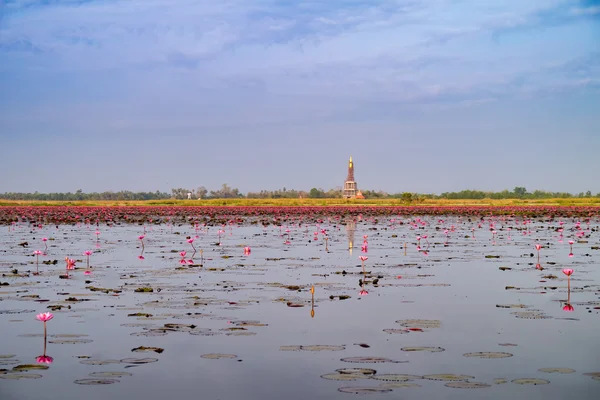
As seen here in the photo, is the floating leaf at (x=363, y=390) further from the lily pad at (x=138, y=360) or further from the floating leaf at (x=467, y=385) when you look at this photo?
the lily pad at (x=138, y=360)

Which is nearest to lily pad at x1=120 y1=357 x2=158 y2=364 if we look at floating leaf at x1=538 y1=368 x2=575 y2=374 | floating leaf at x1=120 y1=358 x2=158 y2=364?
floating leaf at x1=120 y1=358 x2=158 y2=364

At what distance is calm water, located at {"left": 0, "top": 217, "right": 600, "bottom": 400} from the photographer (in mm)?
8484

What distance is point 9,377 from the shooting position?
340 inches

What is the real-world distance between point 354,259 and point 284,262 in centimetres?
247

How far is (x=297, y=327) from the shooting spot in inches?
461

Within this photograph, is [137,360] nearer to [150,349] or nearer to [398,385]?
[150,349]

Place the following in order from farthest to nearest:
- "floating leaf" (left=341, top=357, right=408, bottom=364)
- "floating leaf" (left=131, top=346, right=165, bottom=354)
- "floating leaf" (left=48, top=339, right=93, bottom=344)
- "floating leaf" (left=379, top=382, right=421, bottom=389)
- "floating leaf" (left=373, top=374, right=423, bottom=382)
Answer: "floating leaf" (left=48, top=339, right=93, bottom=344) → "floating leaf" (left=131, top=346, right=165, bottom=354) → "floating leaf" (left=341, top=357, right=408, bottom=364) → "floating leaf" (left=373, top=374, right=423, bottom=382) → "floating leaf" (left=379, top=382, right=421, bottom=389)

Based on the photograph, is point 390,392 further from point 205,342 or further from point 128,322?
point 128,322

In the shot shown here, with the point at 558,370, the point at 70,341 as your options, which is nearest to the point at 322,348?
the point at 558,370

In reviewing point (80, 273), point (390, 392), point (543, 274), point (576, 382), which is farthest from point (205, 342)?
point (543, 274)

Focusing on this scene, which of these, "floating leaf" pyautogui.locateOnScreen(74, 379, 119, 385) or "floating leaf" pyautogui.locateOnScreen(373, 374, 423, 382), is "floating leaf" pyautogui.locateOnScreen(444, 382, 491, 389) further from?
"floating leaf" pyautogui.locateOnScreen(74, 379, 119, 385)

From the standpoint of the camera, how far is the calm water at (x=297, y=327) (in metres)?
8.48

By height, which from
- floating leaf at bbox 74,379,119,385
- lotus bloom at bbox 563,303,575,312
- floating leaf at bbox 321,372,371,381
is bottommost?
floating leaf at bbox 74,379,119,385

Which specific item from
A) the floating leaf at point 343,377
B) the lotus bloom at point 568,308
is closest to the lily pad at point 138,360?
the floating leaf at point 343,377
